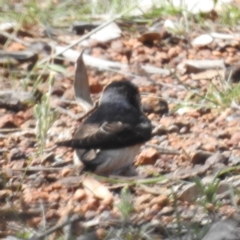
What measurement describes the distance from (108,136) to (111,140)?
3cm

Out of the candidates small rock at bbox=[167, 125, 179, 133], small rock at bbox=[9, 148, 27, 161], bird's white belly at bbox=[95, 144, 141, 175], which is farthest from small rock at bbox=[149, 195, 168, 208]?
small rock at bbox=[167, 125, 179, 133]

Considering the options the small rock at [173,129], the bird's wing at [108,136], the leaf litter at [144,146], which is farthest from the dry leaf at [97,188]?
the small rock at [173,129]

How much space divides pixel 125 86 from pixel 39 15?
1988mm

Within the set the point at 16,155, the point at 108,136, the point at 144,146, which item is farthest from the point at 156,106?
the point at 108,136

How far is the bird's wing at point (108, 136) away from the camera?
5277 mm

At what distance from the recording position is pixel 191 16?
787cm

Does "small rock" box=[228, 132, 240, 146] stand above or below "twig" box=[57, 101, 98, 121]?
above

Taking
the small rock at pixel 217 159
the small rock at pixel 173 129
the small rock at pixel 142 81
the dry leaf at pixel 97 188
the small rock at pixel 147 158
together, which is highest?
the dry leaf at pixel 97 188

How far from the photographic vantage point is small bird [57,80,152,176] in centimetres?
532

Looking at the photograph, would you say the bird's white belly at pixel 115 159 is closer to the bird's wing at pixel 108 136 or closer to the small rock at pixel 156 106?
the bird's wing at pixel 108 136

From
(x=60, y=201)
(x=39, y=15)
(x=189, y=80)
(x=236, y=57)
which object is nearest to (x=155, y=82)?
(x=189, y=80)

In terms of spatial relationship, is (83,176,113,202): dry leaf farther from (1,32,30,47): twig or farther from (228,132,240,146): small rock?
(1,32,30,47): twig

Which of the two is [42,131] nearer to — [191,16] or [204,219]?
[204,219]

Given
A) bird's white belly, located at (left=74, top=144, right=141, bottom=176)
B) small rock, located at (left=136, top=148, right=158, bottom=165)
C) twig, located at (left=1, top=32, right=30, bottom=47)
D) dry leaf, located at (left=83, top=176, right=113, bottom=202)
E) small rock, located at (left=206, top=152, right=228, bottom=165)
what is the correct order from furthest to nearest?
twig, located at (left=1, top=32, right=30, bottom=47)
small rock, located at (left=136, top=148, right=158, bottom=165)
small rock, located at (left=206, top=152, right=228, bottom=165)
bird's white belly, located at (left=74, top=144, right=141, bottom=176)
dry leaf, located at (left=83, top=176, right=113, bottom=202)
